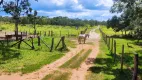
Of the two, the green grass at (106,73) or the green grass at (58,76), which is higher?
the green grass at (58,76)

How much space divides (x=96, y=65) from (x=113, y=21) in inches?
→ 2804

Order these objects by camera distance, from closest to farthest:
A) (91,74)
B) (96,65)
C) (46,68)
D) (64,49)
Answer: (91,74), (46,68), (96,65), (64,49)

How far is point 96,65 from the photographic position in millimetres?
25859

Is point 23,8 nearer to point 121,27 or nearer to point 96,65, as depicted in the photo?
point 96,65

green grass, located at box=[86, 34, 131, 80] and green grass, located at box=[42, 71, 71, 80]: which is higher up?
green grass, located at box=[42, 71, 71, 80]

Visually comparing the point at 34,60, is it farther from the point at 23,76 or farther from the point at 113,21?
the point at 113,21

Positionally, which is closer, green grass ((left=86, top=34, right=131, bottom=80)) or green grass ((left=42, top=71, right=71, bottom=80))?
green grass ((left=42, top=71, right=71, bottom=80))

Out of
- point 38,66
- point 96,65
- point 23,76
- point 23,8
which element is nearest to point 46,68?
point 38,66

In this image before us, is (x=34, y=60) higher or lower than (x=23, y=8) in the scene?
lower

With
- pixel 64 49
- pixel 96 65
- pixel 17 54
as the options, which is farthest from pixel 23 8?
pixel 96 65

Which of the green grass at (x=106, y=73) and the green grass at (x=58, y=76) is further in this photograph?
the green grass at (x=106, y=73)

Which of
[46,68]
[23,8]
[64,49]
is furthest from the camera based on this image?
[23,8]

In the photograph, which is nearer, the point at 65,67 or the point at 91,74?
the point at 91,74

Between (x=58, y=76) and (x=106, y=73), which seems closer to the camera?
(x=58, y=76)
